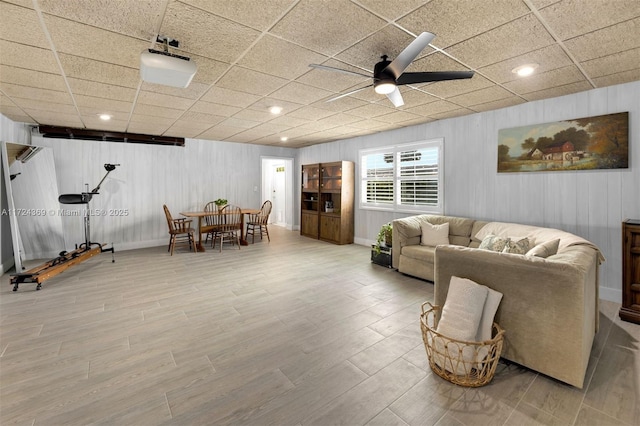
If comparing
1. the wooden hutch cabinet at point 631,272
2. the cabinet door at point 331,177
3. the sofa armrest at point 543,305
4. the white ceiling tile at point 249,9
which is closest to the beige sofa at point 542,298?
the sofa armrest at point 543,305

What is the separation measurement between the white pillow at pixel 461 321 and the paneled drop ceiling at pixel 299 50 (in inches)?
77.6

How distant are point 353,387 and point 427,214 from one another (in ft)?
13.2

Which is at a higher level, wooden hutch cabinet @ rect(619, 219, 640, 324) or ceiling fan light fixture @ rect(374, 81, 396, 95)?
ceiling fan light fixture @ rect(374, 81, 396, 95)

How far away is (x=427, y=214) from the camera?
17.8 feet

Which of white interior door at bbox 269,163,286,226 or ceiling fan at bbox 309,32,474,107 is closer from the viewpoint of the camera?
ceiling fan at bbox 309,32,474,107

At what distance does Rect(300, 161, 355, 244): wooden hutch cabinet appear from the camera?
690 cm

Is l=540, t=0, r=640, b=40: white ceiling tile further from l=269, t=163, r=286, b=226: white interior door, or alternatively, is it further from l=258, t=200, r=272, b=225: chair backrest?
l=269, t=163, r=286, b=226: white interior door

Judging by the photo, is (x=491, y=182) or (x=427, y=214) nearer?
(x=491, y=182)

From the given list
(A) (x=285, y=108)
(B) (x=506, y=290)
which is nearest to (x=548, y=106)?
(B) (x=506, y=290)

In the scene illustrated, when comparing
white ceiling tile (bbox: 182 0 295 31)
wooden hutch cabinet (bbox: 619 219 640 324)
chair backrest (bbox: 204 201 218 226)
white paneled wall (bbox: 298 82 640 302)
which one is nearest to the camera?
white ceiling tile (bbox: 182 0 295 31)

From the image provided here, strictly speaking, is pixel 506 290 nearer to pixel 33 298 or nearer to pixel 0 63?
pixel 0 63

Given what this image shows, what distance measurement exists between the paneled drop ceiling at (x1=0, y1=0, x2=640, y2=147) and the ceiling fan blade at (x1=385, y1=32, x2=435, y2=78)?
195 millimetres

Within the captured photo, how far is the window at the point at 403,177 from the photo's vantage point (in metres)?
5.40

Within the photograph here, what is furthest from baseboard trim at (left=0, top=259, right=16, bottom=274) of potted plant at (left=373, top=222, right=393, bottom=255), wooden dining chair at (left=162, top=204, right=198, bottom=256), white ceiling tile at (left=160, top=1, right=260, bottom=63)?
potted plant at (left=373, top=222, right=393, bottom=255)
